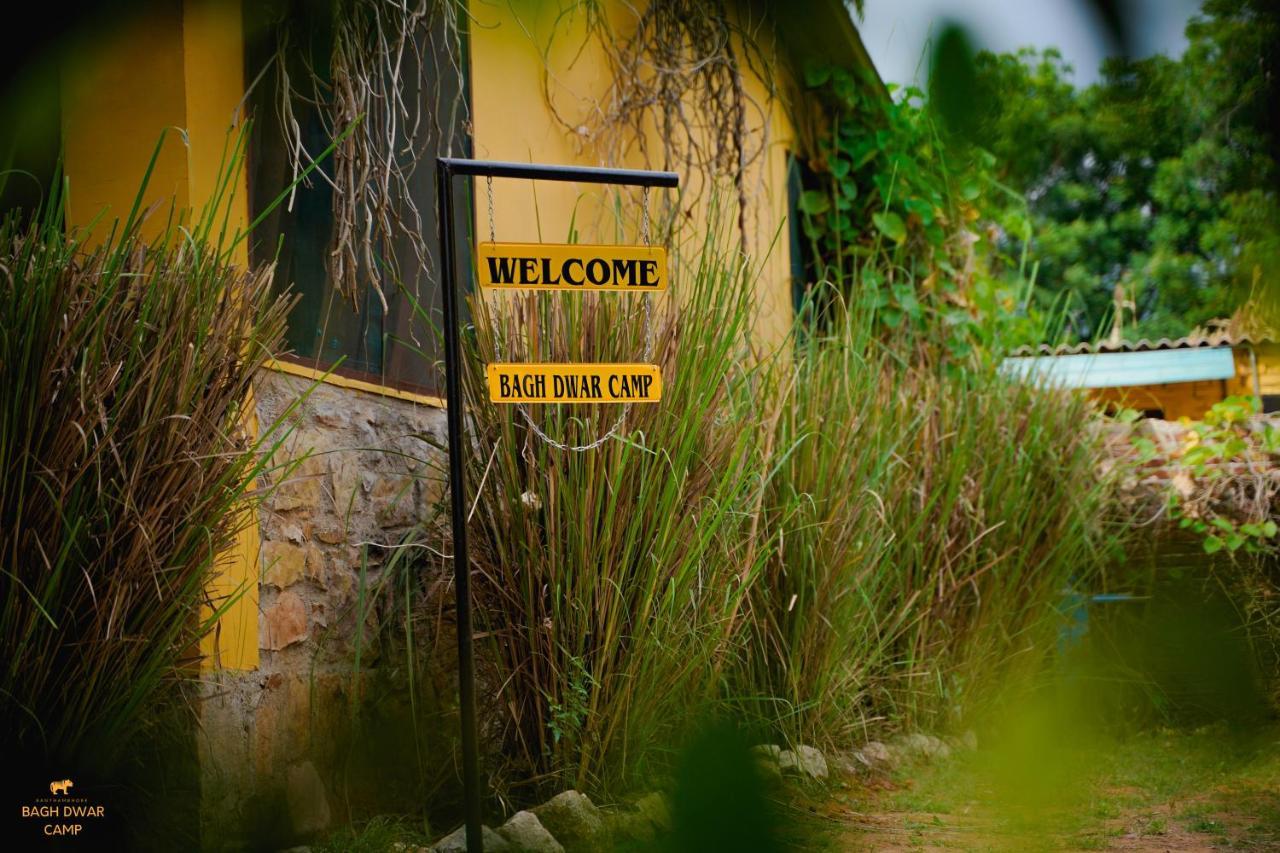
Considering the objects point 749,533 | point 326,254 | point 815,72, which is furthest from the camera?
point 749,533

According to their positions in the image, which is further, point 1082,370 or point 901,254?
point 901,254

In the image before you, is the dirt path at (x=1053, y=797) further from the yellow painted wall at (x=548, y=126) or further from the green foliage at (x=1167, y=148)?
the yellow painted wall at (x=548, y=126)

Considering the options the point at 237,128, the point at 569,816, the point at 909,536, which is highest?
the point at 237,128

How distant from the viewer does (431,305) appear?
3.76m

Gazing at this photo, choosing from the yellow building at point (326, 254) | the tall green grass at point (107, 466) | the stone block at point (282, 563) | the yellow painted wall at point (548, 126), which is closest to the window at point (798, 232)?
the yellow painted wall at point (548, 126)

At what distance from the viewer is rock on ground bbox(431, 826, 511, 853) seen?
2793 mm

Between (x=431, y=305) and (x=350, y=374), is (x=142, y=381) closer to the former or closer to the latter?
(x=350, y=374)

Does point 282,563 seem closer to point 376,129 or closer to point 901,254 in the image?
point 376,129

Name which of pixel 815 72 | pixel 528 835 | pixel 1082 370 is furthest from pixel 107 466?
pixel 1082 370

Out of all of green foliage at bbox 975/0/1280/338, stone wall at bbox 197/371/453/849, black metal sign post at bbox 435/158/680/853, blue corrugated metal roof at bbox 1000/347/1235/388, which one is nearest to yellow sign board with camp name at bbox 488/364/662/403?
black metal sign post at bbox 435/158/680/853

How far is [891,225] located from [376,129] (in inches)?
135

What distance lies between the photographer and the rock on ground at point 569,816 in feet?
9.02

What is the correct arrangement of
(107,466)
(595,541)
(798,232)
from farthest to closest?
(798,232) → (595,541) → (107,466)

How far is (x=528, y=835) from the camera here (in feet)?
8.50
